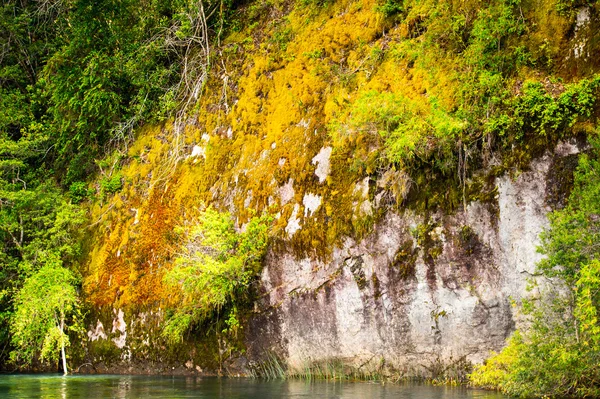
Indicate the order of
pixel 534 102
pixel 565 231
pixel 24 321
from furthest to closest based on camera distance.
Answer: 1. pixel 24 321
2. pixel 534 102
3. pixel 565 231

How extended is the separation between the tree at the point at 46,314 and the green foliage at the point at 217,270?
10.8ft

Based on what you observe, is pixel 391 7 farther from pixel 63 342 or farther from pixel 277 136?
pixel 63 342

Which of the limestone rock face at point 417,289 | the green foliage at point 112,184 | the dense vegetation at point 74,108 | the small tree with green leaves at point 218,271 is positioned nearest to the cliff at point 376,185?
the limestone rock face at point 417,289

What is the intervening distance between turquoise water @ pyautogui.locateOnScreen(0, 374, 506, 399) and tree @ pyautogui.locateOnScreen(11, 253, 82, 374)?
201 centimetres

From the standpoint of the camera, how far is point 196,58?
62.4ft

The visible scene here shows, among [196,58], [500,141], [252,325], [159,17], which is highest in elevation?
[159,17]

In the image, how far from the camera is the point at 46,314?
53.4ft

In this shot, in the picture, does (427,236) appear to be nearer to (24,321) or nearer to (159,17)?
(24,321)

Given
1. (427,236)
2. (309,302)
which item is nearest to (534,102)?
(427,236)

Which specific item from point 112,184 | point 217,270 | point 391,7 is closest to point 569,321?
point 217,270

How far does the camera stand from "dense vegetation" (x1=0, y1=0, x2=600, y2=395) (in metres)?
11.2

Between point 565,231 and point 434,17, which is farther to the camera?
point 434,17

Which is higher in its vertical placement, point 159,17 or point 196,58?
point 159,17

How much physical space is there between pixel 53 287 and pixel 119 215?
8.18ft
